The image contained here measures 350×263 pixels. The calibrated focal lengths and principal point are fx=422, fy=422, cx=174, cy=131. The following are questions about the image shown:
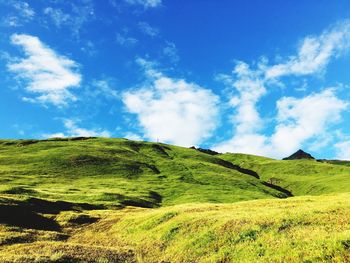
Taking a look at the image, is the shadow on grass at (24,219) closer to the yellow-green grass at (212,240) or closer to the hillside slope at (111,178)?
the yellow-green grass at (212,240)

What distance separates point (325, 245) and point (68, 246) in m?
21.3

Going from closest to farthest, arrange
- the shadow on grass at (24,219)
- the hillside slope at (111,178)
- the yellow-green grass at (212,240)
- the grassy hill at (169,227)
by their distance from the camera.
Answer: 1. the yellow-green grass at (212,240)
2. the grassy hill at (169,227)
3. the shadow on grass at (24,219)
4. the hillside slope at (111,178)

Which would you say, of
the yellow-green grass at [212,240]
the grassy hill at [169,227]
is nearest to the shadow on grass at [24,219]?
the grassy hill at [169,227]

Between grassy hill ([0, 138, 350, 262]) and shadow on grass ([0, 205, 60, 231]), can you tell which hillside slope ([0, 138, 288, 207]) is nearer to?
grassy hill ([0, 138, 350, 262])

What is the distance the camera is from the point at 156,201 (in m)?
106

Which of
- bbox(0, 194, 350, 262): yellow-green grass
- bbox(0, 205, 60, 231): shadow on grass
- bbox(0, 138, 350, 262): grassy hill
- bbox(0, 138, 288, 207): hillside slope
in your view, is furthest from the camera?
bbox(0, 138, 288, 207): hillside slope

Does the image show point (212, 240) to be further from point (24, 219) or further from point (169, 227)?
point (24, 219)

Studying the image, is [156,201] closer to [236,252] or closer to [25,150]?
[236,252]

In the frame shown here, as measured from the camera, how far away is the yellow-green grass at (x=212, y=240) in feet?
89.2

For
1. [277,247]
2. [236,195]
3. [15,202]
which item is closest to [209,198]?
[236,195]

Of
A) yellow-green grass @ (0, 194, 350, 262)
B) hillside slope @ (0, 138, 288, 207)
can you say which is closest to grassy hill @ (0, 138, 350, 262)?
yellow-green grass @ (0, 194, 350, 262)

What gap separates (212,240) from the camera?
35.0m

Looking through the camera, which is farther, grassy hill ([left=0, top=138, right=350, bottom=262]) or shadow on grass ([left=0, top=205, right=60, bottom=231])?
shadow on grass ([left=0, top=205, right=60, bottom=231])

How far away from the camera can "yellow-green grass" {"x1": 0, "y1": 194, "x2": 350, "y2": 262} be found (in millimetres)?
27203
